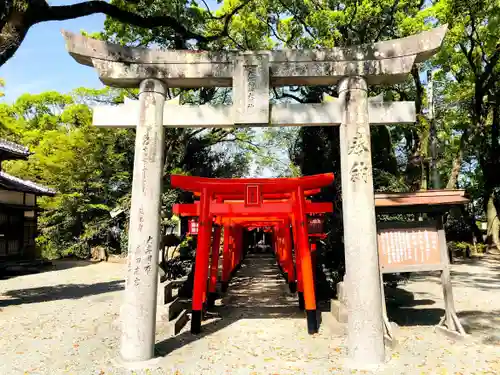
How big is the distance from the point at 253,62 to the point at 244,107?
2.43ft

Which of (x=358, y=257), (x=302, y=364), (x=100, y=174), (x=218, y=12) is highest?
(x=218, y=12)

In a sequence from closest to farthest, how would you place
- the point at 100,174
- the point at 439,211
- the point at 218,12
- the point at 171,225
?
the point at 439,211 → the point at 218,12 → the point at 171,225 → the point at 100,174

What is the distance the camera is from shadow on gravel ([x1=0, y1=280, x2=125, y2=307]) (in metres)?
11.0

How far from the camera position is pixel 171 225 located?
21484 millimetres

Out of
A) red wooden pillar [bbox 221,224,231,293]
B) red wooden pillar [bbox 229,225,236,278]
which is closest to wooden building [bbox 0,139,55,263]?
red wooden pillar [bbox 229,225,236,278]

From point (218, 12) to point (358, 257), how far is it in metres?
16.2

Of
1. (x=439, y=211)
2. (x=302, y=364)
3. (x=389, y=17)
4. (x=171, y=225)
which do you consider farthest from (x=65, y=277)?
(x=389, y=17)

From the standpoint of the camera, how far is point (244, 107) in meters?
5.75

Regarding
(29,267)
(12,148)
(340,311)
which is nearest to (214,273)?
(340,311)

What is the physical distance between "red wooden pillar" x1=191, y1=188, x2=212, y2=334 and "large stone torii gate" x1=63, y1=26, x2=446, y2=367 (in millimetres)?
1720

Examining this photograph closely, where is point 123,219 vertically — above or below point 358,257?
above

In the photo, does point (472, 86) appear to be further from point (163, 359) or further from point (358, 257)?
point (163, 359)

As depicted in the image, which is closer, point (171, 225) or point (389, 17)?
point (389, 17)

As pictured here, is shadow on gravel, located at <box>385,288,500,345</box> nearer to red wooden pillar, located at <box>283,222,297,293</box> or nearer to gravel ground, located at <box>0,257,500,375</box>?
→ gravel ground, located at <box>0,257,500,375</box>
